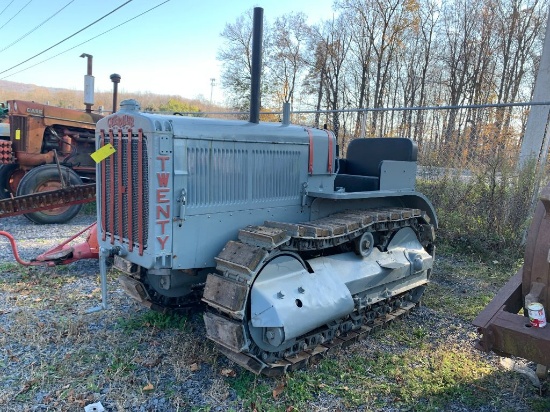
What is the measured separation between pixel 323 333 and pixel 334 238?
750 mm

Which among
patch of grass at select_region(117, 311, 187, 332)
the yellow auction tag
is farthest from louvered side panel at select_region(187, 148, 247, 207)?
patch of grass at select_region(117, 311, 187, 332)

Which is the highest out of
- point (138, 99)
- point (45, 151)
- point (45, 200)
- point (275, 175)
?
point (138, 99)

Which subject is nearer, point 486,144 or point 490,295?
point 490,295

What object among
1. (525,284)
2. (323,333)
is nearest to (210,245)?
(323,333)

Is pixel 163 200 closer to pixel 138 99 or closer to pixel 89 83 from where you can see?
pixel 89 83

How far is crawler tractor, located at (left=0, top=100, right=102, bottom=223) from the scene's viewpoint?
7980mm

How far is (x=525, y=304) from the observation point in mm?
2643

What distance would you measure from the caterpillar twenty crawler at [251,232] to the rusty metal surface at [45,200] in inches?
160

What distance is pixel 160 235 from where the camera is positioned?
300 centimetres

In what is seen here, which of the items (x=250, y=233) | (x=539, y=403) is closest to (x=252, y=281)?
(x=250, y=233)

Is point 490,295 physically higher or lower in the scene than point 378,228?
lower

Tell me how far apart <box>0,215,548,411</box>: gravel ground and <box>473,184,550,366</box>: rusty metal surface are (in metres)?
0.66

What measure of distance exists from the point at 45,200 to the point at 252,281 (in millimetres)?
5474

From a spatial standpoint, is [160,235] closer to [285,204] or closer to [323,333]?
[285,204]
